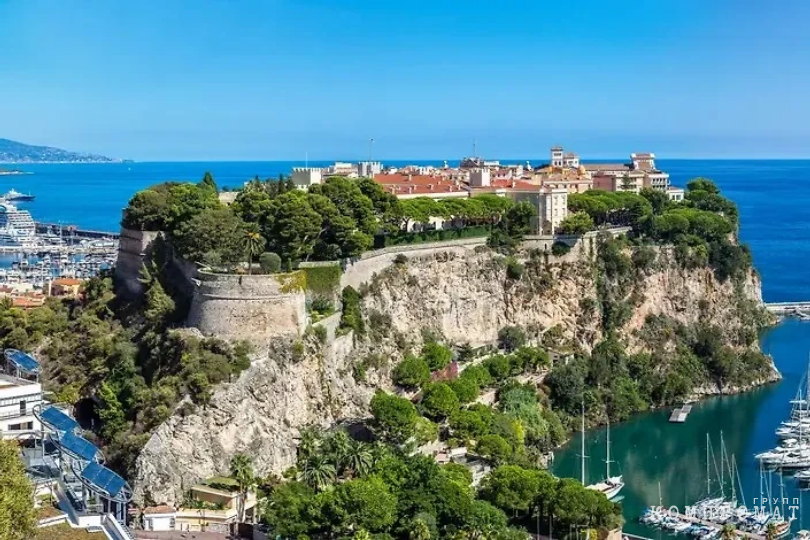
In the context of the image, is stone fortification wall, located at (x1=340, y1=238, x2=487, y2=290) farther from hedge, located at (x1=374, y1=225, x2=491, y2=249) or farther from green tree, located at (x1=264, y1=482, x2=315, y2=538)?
green tree, located at (x1=264, y1=482, x2=315, y2=538)

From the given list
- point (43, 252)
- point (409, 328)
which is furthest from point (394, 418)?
point (43, 252)

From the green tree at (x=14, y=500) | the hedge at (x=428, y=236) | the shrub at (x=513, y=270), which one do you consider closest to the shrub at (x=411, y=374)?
the hedge at (x=428, y=236)

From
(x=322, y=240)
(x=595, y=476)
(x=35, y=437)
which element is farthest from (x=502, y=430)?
(x=35, y=437)

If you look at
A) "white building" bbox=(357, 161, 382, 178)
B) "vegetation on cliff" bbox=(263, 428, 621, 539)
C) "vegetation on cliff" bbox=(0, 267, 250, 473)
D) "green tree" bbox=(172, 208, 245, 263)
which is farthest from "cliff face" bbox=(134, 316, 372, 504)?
"white building" bbox=(357, 161, 382, 178)

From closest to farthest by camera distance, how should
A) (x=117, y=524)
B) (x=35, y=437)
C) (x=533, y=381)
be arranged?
(x=117, y=524) < (x=35, y=437) < (x=533, y=381)

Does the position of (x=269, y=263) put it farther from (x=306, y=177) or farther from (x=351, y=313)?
(x=306, y=177)

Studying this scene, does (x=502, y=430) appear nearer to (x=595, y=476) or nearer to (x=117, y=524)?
(x=595, y=476)
